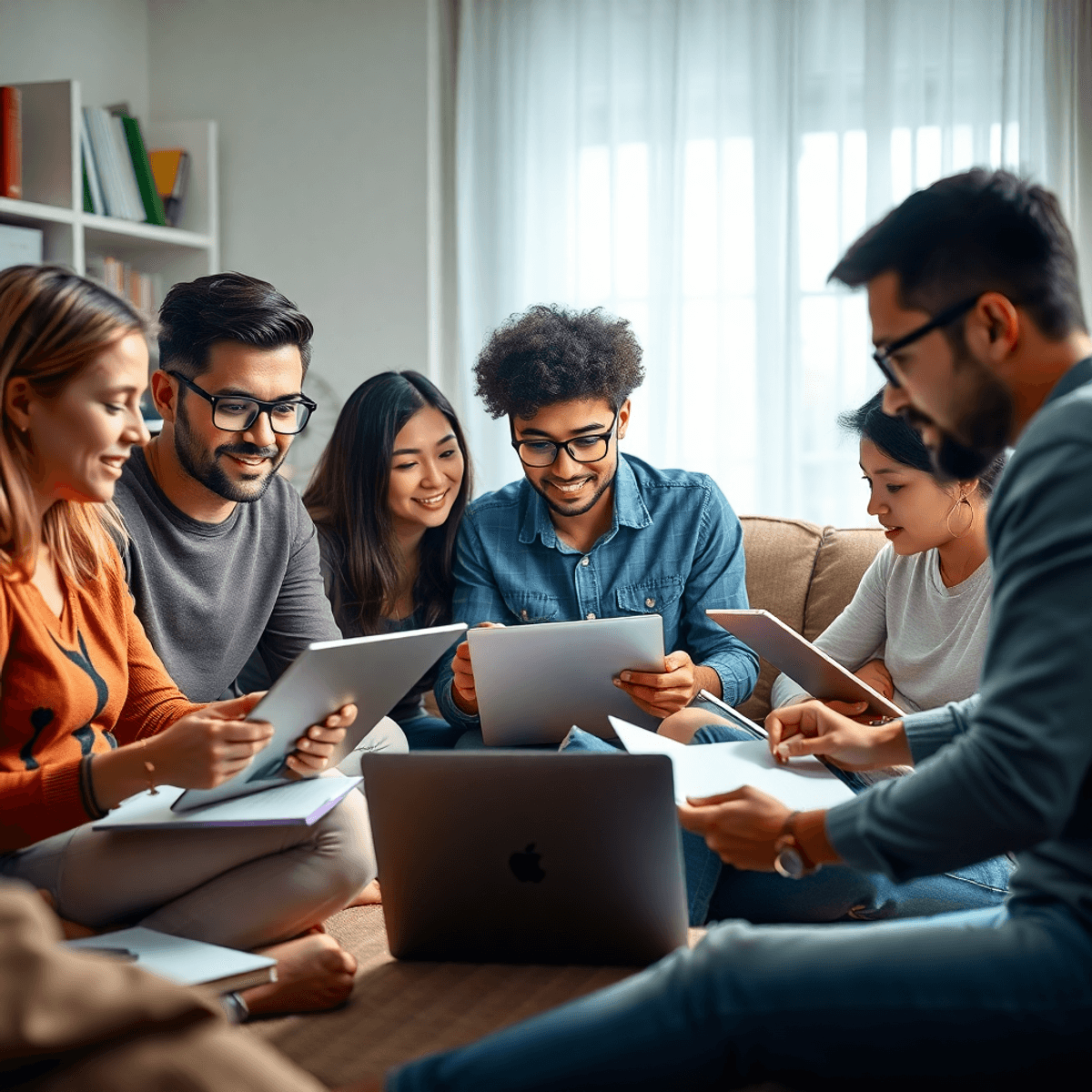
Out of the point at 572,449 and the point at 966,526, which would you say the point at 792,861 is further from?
the point at 572,449

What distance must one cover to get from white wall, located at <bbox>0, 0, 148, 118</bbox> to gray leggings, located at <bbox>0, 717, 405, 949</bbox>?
2725 millimetres

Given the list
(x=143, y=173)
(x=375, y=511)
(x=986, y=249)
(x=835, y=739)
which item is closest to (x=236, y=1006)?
(x=835, y=739)

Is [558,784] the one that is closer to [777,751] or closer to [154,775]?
[777,751]

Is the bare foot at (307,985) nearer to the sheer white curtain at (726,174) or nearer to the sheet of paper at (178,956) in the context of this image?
the sheet of paper at (178,956)

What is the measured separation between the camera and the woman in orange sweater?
4.66ft

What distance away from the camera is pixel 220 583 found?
83.1 inches

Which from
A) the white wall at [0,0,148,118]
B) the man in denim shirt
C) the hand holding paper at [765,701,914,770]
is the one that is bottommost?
the hand holding paper at [765,701,914,770]

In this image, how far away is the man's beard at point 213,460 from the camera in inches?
80.4

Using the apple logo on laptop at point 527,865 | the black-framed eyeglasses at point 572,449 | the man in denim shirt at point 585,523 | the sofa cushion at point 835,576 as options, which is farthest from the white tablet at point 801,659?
the sofa cushion at point 835,576

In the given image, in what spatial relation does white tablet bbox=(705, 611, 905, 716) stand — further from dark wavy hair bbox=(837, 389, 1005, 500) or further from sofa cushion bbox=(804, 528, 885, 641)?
sofa cushion bbox=(804, 528, 885, 641)

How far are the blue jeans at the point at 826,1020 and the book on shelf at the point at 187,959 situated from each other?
0.35 meters

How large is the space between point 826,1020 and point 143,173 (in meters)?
3.38

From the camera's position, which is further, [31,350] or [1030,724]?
[31,350]

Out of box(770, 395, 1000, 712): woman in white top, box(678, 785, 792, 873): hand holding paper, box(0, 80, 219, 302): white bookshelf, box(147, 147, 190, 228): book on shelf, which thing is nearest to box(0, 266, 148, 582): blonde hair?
box(678, 785, 792, 873): hand holding paper
